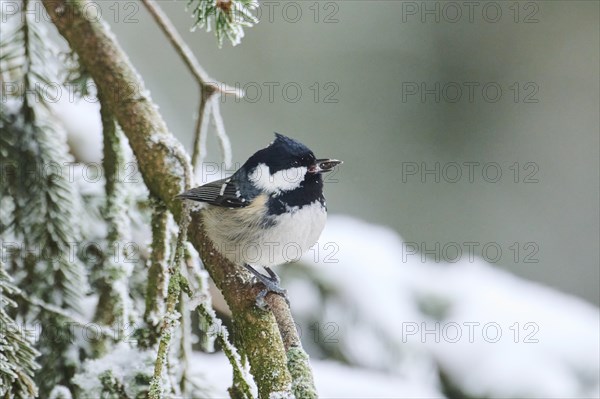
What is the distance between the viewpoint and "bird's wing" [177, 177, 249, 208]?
1.62 metres

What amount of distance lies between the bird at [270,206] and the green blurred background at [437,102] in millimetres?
3004

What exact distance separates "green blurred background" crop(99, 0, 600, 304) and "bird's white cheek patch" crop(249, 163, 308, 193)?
9.83 ft

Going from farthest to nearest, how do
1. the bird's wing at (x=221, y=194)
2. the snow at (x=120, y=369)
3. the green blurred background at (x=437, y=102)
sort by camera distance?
the green blurred background at (x=437, y=102)
the bird's wing at (x=221, y=194)
the snow at (x=120, y=369)

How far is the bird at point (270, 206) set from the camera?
162 centimetres

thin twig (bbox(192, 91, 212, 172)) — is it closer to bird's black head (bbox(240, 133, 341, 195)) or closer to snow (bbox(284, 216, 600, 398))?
bird's black head (bbox(240, 133, 341, 195))

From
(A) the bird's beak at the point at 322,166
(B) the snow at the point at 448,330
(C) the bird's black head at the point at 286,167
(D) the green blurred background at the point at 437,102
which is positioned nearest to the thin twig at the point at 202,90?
(C) the bird's black head at the point at 286,167

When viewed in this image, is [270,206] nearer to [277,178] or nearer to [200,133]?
[277,178]

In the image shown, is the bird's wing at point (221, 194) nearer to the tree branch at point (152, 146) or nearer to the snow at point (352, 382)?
the tree branch at point (152, 146)

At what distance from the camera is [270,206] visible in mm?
1718

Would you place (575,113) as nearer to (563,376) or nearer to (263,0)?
(263,0)

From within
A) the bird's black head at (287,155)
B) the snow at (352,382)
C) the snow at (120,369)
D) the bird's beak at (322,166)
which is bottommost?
the snow at (352,382)

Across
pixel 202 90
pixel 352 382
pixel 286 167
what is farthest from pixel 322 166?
pixel 352 382

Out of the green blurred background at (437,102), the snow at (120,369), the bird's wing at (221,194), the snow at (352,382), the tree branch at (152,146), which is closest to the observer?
the tree branch at (152,146)

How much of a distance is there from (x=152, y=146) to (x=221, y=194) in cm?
21
